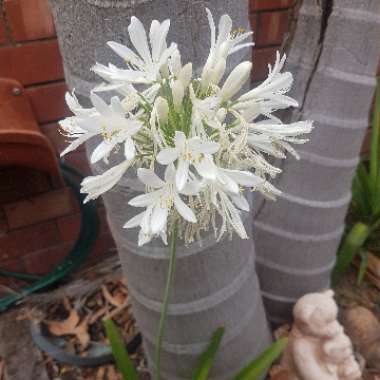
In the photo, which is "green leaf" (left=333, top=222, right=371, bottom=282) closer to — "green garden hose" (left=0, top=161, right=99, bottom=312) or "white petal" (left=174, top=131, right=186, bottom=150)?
"green garden hose" (left=0, top=161, right=99, bottom=312)

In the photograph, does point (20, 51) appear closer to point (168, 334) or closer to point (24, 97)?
point (24, 97)

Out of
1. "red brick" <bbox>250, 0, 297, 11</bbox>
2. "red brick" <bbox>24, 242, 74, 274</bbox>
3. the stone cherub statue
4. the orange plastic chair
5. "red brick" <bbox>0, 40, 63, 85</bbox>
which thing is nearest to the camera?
the orange plastic chair

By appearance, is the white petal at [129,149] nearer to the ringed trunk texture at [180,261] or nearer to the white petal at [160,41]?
the white petal at [160,41]

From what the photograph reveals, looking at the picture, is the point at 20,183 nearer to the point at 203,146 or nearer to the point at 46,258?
the point at 46,258

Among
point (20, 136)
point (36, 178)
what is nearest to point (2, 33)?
point (20, 136)

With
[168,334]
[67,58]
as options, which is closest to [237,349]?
[168,334]

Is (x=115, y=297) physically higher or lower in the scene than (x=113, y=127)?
lower

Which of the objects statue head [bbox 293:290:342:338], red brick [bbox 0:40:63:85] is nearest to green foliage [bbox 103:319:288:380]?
statue head [bbox 293:290:342:338]

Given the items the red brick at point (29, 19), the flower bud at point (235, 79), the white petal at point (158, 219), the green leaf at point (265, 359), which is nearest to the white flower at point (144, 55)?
the flower bud at point (235, 79)
